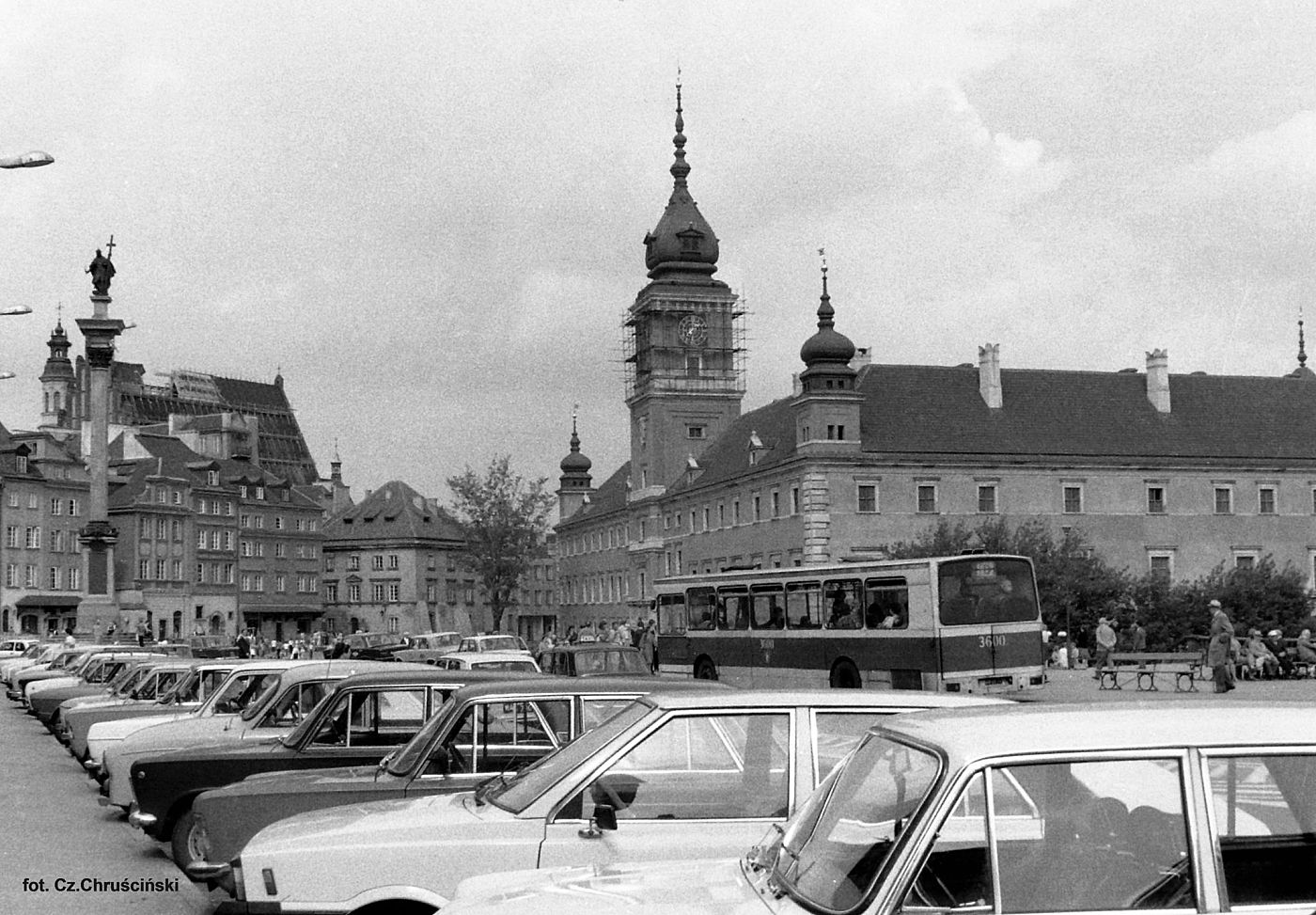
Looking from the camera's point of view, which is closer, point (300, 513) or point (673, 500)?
point (673, 500)

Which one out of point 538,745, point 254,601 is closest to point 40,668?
point 538,745

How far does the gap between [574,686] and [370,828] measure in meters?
2.44

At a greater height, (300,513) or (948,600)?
(300,513)

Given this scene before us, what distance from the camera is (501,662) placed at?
28062mm

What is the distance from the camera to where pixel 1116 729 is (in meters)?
5.31

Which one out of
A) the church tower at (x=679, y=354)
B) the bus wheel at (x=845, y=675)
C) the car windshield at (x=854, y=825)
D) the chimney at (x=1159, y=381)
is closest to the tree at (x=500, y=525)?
the church tower at (x=679, y=354)

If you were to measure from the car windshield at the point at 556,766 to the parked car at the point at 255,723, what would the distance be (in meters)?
6.30

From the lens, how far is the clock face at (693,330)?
104 m

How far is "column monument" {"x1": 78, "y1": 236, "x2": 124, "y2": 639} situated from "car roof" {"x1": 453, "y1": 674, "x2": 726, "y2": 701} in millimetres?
60444

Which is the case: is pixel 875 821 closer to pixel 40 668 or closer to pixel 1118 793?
pixel 1118 793

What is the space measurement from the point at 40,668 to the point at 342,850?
36.9m

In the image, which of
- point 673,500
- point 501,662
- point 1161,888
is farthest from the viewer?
point 673,500

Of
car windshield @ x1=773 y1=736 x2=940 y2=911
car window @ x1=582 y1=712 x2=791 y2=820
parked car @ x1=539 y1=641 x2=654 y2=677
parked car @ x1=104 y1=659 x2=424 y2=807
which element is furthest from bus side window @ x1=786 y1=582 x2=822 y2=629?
car windshield @ x1=773 y1=736 x2=940 y2=911

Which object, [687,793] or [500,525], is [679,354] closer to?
[500,525]
